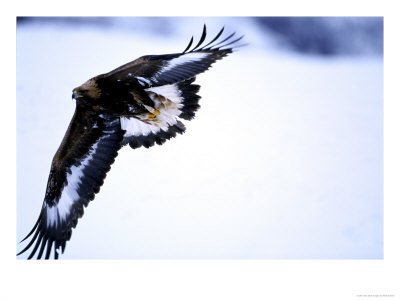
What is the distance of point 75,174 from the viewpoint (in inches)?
96.0

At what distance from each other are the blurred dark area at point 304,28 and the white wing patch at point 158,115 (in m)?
0.28

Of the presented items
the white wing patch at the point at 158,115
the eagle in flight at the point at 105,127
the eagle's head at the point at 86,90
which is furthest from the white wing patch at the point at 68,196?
the eagle's head at the point at 86,90

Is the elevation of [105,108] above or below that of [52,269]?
above

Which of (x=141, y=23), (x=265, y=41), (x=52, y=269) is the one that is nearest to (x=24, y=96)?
(x=141, y=23)

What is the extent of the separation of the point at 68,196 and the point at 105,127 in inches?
14.4

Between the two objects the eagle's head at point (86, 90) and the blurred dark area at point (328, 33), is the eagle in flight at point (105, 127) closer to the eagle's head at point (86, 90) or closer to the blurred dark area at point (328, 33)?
the eagle's head at point (86, 90)

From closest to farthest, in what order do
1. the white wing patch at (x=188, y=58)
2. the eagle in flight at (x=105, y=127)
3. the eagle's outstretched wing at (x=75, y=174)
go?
the white wing patch at (x=188, y=58) < the eagle in flight at (x=105, y=127) < the eagle's outstretched wing at (x=75, y=174)

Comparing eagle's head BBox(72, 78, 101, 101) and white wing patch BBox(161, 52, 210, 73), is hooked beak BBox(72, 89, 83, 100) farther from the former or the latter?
white wing patch BBox(161, 52, 210, 73)

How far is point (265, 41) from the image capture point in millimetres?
2406

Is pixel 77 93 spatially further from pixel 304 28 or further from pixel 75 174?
pixel 304 28

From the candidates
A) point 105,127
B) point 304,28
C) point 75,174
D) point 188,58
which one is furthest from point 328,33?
point 75,174

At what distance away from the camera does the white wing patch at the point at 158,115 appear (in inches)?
91.9
